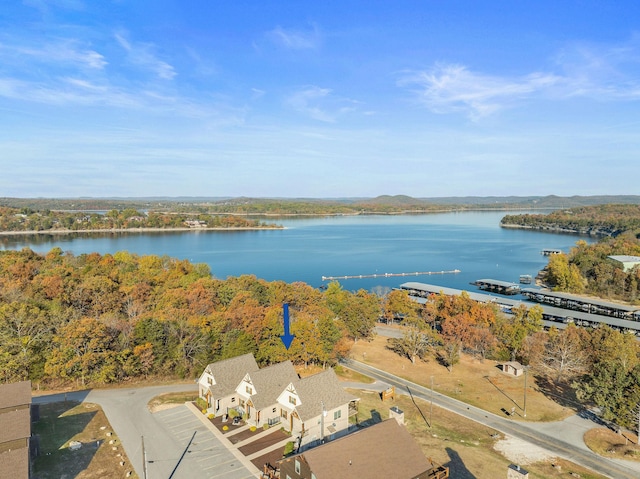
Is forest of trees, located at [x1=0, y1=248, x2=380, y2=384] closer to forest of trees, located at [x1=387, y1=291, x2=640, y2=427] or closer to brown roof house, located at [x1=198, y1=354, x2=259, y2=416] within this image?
brown roof house, located at [x1=198, y1=354, x2=259, y2=416]

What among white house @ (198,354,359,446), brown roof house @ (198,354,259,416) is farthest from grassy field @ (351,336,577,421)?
brown roof house @ (198,354,259,416)

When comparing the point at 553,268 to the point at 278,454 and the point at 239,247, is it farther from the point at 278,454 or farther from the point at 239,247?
the point at 239,247

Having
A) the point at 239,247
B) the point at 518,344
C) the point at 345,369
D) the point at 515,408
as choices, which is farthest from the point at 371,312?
the point at 239,247

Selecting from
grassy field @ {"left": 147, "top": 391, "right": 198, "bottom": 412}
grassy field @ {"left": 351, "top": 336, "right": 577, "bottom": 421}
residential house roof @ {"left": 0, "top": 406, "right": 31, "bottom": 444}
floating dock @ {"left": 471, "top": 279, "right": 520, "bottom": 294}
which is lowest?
floating dock @ {"left": 471, "top": 279, "right": 520, "bottom": 294}

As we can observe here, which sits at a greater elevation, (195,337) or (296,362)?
(195,337)

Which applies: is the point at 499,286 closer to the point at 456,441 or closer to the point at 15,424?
the point at 456,441

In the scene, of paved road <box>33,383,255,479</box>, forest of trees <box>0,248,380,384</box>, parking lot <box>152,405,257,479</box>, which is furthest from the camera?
forest of trees <box>0,248,380,384</box>
